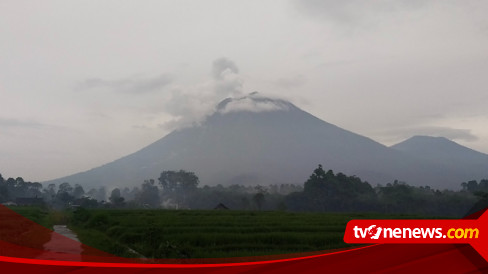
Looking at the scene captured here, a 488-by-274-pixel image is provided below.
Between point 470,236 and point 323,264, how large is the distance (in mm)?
1262

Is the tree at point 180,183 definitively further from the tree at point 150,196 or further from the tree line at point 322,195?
the tree at point 150,196

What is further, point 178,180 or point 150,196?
point 150,196

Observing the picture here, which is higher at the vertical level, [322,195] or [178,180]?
[178,180]

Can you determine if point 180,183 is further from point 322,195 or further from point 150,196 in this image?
point 322,195

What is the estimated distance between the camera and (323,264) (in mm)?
3412

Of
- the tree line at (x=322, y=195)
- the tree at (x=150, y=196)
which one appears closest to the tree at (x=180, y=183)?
the tree line at (x=322, y=195)

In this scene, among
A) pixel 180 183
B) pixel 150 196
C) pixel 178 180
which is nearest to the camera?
pixel 178 180

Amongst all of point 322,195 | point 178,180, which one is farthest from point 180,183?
point 322,195

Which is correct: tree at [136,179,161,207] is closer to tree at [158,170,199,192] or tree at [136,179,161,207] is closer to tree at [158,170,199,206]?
tree at [158,170,199,206]

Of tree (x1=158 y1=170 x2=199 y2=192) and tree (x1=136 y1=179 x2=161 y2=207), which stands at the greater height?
tree (x1=158 y1=170 x2=199 y2=192)

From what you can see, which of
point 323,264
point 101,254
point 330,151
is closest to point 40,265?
point 101,254

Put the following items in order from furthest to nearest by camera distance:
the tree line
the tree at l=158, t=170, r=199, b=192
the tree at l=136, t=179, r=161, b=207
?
the tree at l=136, t=179, r=161, b=207 < the tree at l=158, t=170, r=199, b=192 < the tree line

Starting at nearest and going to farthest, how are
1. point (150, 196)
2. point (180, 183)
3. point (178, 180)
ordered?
point (178, 180) < point (180, 183) < point (150, 196)

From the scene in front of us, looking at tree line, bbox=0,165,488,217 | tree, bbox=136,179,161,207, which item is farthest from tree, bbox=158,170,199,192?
tree, bbox=136,179,161,207
